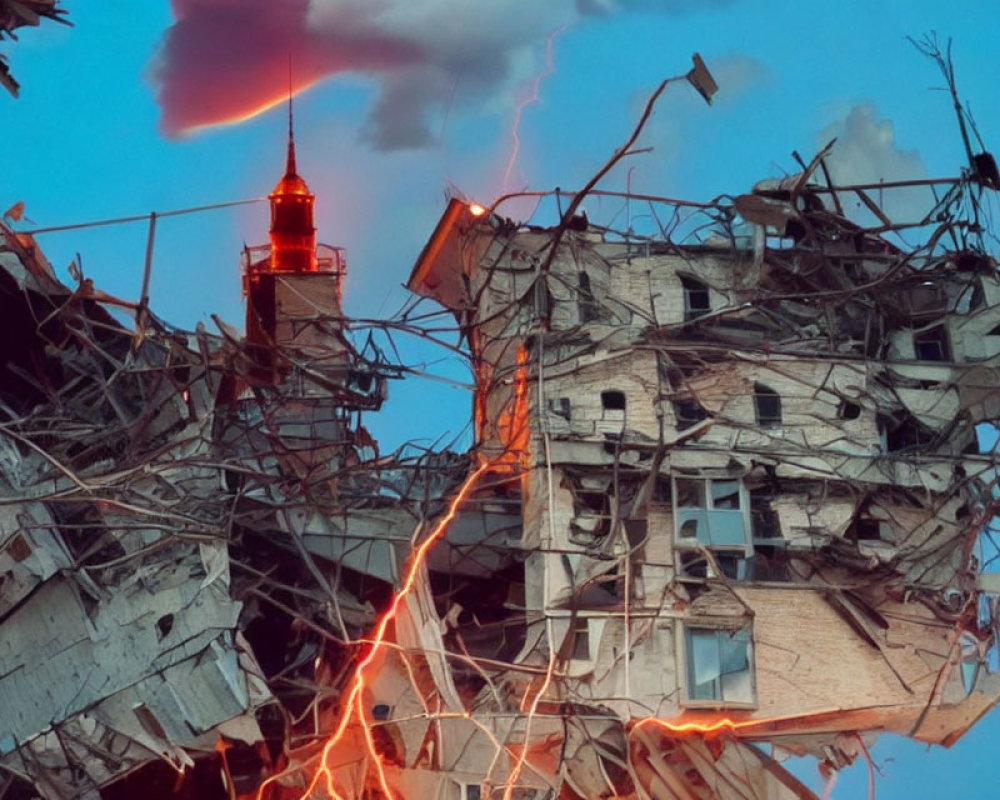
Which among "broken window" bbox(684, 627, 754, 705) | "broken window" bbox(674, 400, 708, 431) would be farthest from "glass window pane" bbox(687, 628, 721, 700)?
"broken window" bbox(674, 400, 708, 431)

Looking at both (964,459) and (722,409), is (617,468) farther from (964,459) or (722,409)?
(964,459)

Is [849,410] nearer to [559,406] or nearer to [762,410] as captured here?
[762,410]

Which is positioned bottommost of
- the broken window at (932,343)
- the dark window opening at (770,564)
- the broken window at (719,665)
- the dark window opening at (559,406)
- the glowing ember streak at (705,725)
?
the glowing ember streak at (705,725)

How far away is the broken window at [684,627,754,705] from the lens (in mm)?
31031

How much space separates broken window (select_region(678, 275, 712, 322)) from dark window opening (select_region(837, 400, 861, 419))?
299 centimetres

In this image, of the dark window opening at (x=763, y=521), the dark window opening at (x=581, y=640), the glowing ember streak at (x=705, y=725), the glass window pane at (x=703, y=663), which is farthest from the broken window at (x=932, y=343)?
the dark window opening at (x=581, y=640)

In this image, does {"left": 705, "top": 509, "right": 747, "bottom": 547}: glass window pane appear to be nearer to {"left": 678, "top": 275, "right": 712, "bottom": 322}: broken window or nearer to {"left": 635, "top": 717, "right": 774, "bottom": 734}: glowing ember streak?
{"left": 635, "top": 717, "right": 774, "bottom": 734}: glowing ember streak

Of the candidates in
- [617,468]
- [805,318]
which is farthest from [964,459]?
[617,468]

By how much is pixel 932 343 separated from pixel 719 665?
798 centimetres

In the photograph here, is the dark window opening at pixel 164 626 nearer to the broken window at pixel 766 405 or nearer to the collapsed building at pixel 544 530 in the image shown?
the collapsed building at pixel 544 530

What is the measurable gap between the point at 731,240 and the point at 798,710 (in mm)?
8853

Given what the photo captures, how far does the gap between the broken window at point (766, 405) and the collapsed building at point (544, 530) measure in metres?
0.05

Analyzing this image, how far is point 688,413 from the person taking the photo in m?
33.8

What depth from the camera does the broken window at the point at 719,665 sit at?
31.0 m
